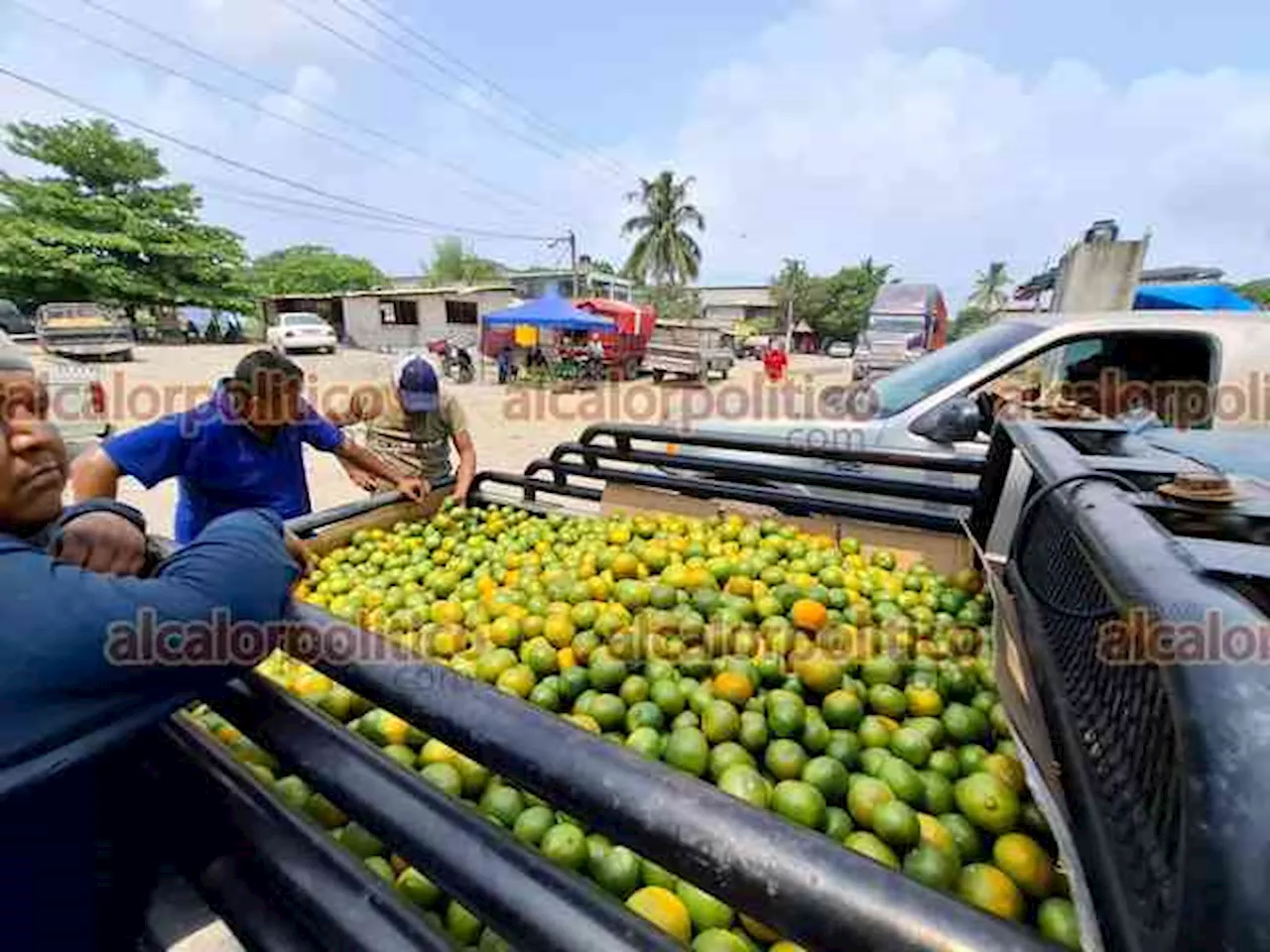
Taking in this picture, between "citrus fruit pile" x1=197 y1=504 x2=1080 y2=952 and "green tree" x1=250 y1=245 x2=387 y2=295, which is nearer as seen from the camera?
"citrus fruit pile" x1=197 y1=504 x2=1080 y2=952

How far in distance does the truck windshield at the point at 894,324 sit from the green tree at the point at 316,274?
4176 cm

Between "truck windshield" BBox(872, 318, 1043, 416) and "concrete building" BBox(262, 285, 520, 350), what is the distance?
31.3 meters

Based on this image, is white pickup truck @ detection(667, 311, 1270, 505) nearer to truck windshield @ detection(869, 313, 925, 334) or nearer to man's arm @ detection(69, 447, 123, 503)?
man's arm @ detection(69, 447, 123, 503)

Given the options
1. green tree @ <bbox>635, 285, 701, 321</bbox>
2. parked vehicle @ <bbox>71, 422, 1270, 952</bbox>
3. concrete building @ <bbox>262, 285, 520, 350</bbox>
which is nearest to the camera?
parked vehicle @ <bbox>71, 422, 1270, 952</bbox>

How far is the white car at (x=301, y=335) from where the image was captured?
2955 centimetres

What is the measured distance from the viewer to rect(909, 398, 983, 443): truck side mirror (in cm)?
338

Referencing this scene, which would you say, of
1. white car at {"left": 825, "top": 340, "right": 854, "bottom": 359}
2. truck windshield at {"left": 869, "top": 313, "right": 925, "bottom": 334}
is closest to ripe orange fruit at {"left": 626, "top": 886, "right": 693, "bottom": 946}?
truck windshield at {"left": 869, "top": 313, "right": 925, "bottom": 334}

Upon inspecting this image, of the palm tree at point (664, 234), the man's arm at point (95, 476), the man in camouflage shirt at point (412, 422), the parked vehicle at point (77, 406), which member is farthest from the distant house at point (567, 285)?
the man's arm at point (95, 476)

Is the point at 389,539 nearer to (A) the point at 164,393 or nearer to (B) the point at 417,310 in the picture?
(A) the point at 164,393

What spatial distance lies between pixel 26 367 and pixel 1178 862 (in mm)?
2073

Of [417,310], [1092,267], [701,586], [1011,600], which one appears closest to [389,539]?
[701,586]

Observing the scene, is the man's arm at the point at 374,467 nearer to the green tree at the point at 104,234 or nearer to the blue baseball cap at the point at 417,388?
the blue baseball cap at the point at 417,388

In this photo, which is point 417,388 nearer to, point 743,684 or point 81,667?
point 743,684

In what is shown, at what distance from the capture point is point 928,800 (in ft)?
5.16
